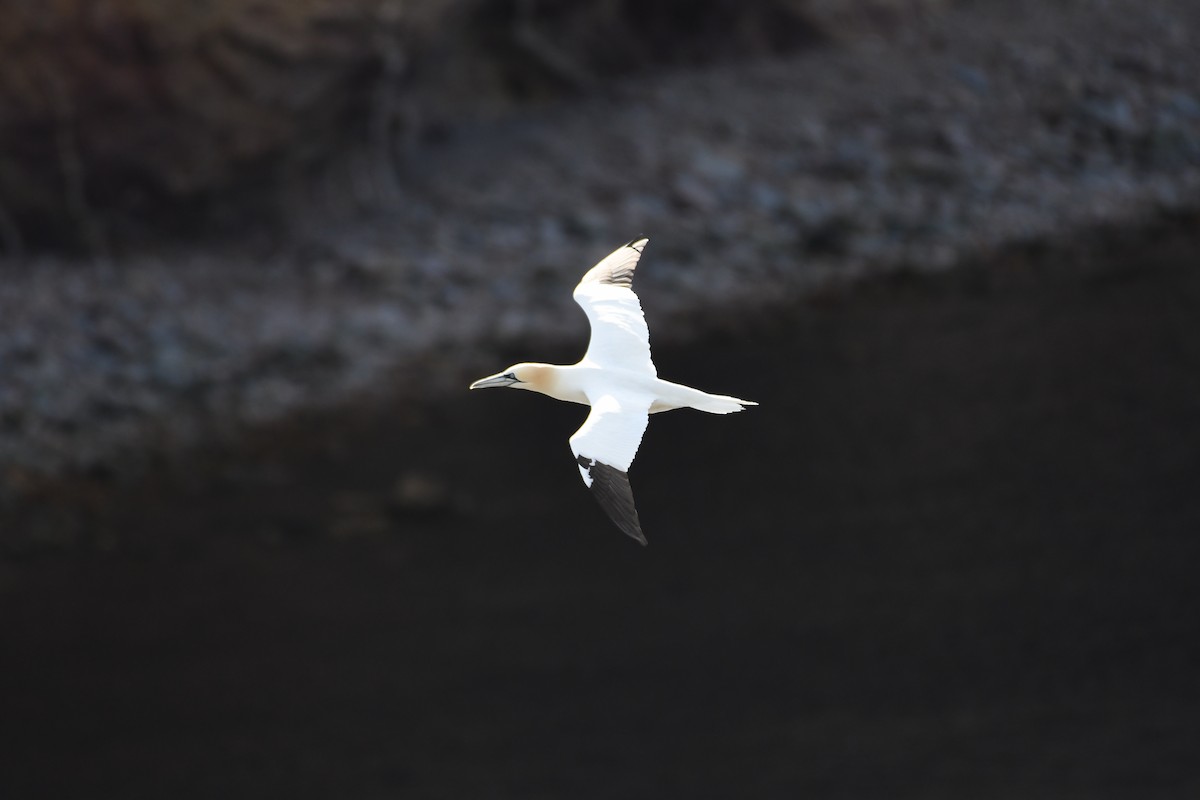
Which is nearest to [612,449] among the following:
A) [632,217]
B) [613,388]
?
[613,388]

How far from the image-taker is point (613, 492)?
36.0 feet

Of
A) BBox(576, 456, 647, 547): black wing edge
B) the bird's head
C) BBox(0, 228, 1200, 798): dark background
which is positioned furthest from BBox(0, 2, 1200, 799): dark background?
BBox(576, 456, 647, 547): black wing edge

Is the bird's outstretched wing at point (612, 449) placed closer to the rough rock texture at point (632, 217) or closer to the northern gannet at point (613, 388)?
the northern gannet at point (613, 388)

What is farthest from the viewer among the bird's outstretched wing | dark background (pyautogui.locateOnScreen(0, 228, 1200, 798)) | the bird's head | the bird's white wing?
dark background (pyautogui.locateOnScreen(0, 228, 1200, 798))

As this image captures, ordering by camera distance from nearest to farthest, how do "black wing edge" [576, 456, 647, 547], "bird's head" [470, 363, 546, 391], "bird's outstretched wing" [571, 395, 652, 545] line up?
"black wing edge" [576, 456, 647, 547] → "bird's outstretched wing" [571, 395, 652, 545] → "bird's head" [470, 363, 546, 391]

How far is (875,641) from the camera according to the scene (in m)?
22.2

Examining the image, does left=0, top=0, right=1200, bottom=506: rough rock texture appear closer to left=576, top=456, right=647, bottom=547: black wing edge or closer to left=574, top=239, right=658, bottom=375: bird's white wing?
left=574, top=239, right=658, bottom=375: bird's white wing

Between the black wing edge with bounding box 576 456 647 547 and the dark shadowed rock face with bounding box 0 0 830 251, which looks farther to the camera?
the dark shadowed rock face with bounding box 0 0 830 251

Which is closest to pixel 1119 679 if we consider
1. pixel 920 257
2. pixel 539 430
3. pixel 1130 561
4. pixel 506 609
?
pixel 1130 561

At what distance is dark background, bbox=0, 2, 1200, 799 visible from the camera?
20938 millimetres

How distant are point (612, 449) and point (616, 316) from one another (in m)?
2.64

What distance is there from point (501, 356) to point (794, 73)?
13585mm

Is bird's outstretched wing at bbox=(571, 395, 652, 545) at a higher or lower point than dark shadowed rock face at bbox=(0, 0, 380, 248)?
lower

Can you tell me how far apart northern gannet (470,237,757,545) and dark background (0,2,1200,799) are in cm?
809
